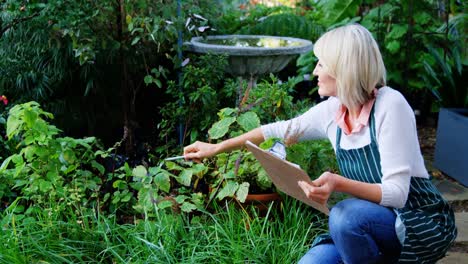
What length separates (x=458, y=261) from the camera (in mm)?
3170

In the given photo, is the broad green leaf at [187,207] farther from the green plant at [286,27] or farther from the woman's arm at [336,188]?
the green plant at [286,27]

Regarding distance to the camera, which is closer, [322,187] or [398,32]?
[322,187]

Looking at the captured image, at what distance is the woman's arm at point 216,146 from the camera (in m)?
2.56

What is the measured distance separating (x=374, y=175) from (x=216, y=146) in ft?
2.13

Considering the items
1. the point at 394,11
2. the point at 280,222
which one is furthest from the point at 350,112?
the point at 394,11

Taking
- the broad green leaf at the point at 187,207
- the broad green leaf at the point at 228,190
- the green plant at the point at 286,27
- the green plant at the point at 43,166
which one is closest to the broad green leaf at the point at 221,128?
the broad green leaf at the point at 228,190

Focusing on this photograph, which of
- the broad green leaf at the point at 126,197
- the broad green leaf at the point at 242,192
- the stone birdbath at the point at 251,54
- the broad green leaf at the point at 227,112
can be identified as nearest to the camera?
the broad green leaf at the point at 242,192

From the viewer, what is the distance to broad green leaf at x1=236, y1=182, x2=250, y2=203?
2.89 metres

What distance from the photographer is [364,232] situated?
2172 millimetres

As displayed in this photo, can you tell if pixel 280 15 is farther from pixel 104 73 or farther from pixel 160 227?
pixel 160 227

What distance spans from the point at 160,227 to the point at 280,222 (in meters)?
0.56

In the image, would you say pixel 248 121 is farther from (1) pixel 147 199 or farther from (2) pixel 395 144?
(2) pixel 395 144

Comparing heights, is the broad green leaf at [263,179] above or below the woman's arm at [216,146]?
below

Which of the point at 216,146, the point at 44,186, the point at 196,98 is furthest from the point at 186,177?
the point at 196,98
